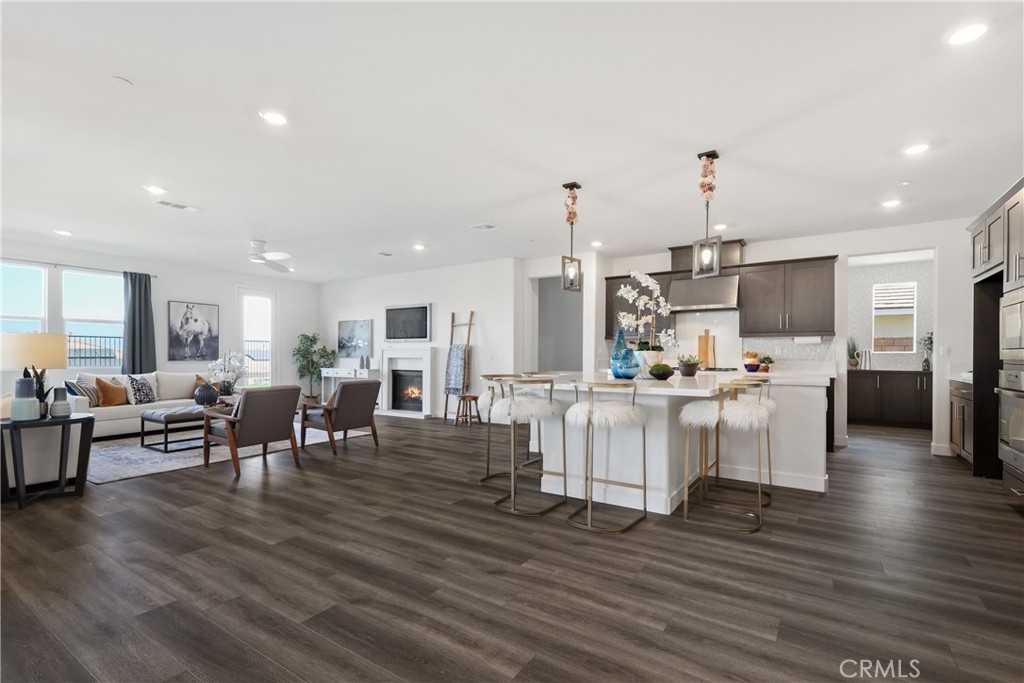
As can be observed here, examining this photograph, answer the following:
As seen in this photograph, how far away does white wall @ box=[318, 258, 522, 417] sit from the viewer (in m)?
8.00

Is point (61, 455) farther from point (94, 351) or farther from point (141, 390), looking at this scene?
point (94, 351)

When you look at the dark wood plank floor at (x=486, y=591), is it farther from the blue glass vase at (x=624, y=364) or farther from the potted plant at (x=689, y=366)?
the potted plant at (x=689, y=366)

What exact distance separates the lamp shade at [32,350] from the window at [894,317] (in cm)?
1054

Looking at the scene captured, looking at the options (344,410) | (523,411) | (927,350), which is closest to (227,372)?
(344,410)

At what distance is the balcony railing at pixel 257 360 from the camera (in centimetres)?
947

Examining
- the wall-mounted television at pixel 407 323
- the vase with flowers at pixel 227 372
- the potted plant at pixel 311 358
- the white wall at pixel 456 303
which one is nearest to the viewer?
the vase with flowers at pixel 227 372

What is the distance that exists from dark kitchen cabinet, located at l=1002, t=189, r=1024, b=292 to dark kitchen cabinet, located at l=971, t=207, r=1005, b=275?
0.39 ft

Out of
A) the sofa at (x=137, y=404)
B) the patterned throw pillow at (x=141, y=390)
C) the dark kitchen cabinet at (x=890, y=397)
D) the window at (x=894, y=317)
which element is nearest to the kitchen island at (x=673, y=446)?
the dark kitchen cabinet at (x=890, y=397)

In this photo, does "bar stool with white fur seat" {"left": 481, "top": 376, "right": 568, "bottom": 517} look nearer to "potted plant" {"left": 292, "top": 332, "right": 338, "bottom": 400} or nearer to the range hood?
the range hood

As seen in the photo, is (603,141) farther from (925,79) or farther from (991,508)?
(991,508)

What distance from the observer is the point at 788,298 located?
20.5 ft

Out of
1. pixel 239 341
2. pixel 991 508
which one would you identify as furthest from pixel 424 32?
pixel 239 341

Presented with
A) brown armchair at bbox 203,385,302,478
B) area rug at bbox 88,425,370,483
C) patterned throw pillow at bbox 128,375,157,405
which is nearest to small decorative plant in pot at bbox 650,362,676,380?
brown armchair at bbox 203,385,302,478

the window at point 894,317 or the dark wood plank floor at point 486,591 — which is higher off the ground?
the window at point 894,317
